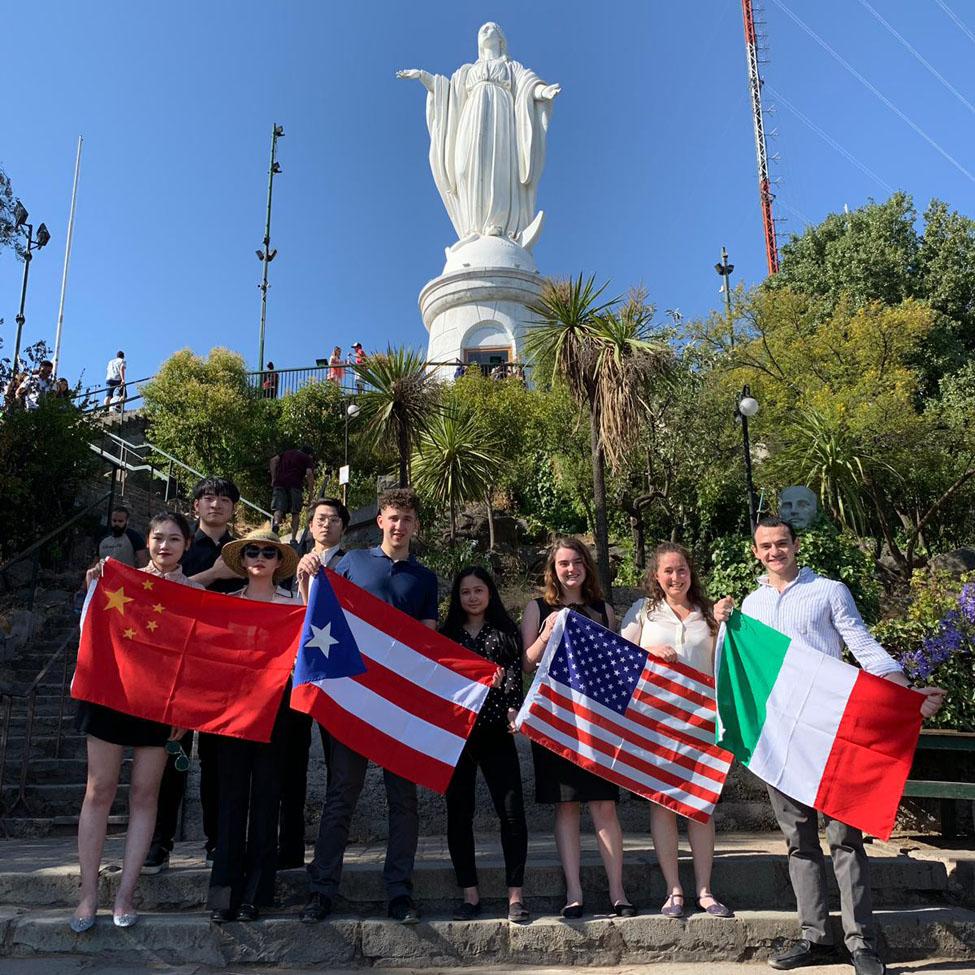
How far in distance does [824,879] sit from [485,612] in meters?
2.12

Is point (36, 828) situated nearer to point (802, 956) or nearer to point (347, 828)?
point (347, 828)

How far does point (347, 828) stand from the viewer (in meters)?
3.96

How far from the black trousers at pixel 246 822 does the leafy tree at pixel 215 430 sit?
49.1 feet

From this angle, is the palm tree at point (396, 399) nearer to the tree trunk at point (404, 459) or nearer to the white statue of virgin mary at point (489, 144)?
the tree trunk at point (404, 459)

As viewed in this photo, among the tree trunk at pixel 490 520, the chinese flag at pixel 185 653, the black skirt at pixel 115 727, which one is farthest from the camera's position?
the tree trunk at pixel 490 520

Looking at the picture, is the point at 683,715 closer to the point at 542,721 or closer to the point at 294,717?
the point at 542,721

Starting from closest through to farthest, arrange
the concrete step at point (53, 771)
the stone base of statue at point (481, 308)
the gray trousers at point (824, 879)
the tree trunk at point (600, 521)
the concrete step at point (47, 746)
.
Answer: the gray trousers at point (824, 879) → the concrete step at point (53, 771) → the concrete step at point (47, 746) → the tree trunk at point (600, 521) → the stone base of statue at point (481, 308)

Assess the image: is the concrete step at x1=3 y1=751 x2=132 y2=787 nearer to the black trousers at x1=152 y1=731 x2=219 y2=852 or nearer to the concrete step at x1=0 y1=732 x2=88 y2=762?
the concrete step at x1=0 y1=732 x2=88 y2=762

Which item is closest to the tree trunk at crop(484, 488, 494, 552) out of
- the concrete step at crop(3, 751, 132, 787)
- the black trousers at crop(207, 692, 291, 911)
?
the concrete step at crop(3, 751, 132, 787)

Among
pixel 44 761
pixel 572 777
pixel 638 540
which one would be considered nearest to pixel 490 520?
pixel 638 540

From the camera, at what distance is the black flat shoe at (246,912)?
3826mm

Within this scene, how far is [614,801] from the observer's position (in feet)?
13.6

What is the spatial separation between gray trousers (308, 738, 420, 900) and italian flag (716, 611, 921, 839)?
1685 millimetres

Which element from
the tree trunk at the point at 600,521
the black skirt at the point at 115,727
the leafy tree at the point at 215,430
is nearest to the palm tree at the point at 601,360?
the tree trunk at the point at 600,521
